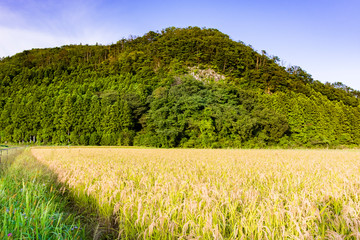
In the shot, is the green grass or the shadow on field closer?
the green grass

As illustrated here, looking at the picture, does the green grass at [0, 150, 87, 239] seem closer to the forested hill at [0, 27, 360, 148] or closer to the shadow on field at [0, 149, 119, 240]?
the shadow on field at [0, 149, 119, 240]

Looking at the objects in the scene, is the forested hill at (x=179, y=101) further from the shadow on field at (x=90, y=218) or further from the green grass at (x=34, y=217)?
the green grass at (x=34, y=217)

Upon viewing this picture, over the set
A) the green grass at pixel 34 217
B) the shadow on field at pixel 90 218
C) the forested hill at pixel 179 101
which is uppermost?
the forested hill at pixel 179 101

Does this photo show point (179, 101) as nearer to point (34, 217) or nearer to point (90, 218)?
point (90, 218)

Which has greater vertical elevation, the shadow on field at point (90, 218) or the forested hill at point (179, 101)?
the forested hill at point (179, 101)

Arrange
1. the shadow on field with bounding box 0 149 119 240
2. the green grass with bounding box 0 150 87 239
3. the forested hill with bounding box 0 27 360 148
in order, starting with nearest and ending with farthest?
the green grass with bounding box 0 150 87 239 → the shadow on field with bounding box 0 149 119 240 → the forested hill with bounding box 0 27 360 148

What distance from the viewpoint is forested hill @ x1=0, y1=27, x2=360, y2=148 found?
38469 millimetres

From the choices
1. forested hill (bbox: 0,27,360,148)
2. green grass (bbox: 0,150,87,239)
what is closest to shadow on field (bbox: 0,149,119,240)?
green grass (bbox: 0,150,87,239)

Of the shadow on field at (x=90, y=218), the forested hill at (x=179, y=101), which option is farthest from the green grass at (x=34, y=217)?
the forested hill at (x=179, y=101)

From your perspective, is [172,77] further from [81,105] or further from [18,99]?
[18,99]

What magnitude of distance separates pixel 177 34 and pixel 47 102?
45758mm

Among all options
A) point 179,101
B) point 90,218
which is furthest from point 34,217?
point 179,101

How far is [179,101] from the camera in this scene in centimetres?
4034

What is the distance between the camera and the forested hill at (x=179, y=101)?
3847 centimetres
